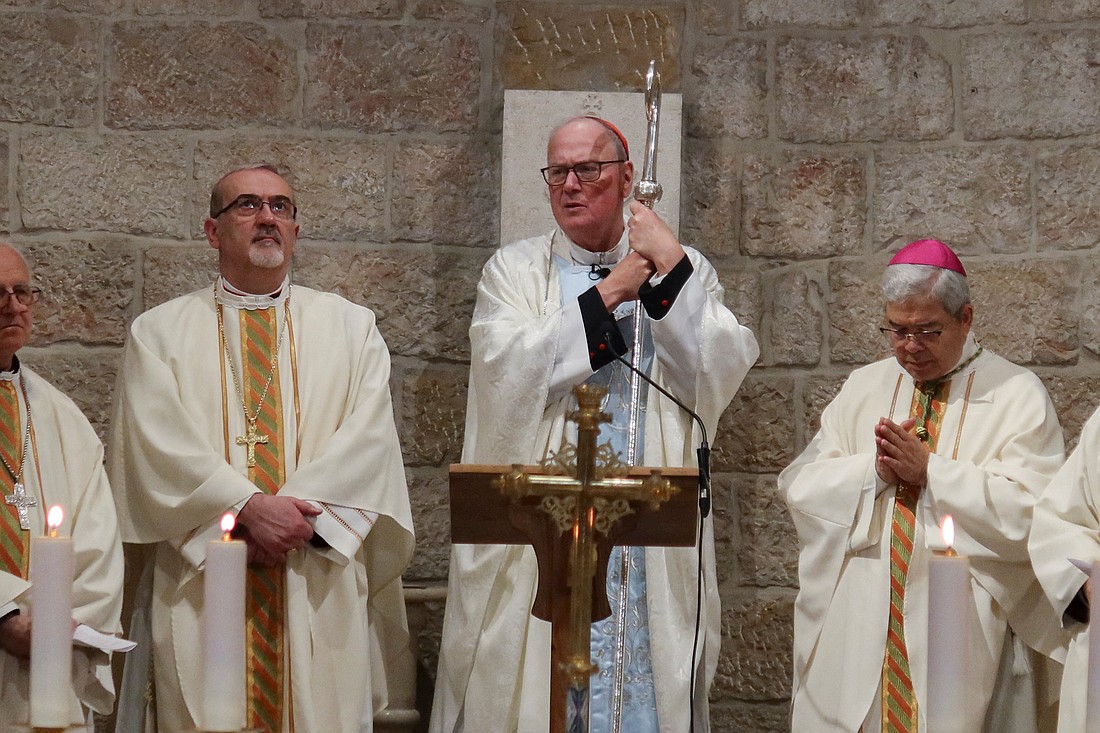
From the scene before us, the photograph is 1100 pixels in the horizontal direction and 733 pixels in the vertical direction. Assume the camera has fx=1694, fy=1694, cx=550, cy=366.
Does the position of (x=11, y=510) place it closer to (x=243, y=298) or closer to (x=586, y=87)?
(x=243, y=298)

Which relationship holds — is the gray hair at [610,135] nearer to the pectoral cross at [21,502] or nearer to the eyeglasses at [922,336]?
the eyeglasses at [922,336]

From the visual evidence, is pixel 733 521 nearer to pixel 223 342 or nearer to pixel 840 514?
pixel 840 514

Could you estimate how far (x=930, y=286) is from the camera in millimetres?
5270

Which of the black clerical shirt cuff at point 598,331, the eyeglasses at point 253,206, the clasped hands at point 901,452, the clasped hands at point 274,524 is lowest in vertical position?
the clasped hands at point 274,524

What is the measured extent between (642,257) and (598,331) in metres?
0.28

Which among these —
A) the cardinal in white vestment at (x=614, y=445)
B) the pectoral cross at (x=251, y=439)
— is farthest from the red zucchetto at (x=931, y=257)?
the pectoral cross at (x=251, y=439)

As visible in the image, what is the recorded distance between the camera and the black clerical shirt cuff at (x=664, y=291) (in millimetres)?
5066

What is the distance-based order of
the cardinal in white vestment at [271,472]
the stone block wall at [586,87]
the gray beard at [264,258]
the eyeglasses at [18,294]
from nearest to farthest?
the eyeglasses at [18,294] → the cardinal in white vestment at [271,472] → the gray beard at [264,258] → the stone block wall at [586,87]

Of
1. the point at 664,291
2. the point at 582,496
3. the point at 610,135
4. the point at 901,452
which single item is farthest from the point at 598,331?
the point at 582,496

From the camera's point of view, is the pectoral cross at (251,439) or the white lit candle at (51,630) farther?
the pectoral cross at (251,439)

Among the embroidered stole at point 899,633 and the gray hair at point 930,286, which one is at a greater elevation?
the gray hair at point 930,286

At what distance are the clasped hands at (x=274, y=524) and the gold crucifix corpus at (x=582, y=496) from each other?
1.85 meters

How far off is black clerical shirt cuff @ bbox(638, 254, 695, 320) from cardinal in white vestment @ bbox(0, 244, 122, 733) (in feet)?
5.49

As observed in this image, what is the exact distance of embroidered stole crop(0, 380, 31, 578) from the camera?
4703 mm
